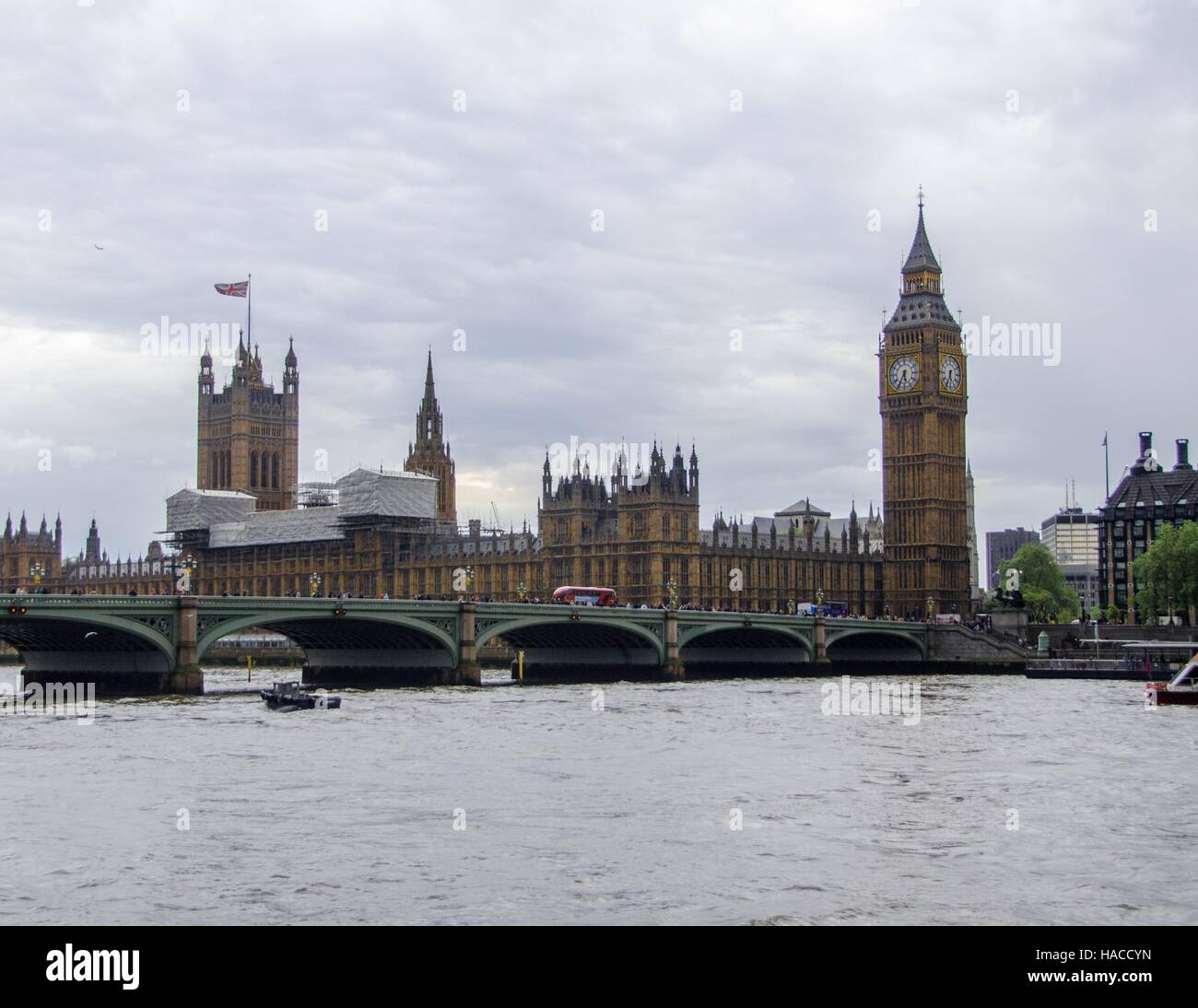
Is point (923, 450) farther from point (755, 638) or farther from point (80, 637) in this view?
point (80, 637)

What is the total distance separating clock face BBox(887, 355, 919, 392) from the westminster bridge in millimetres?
39558

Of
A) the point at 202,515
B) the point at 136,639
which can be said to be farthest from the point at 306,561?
the point at 136,639

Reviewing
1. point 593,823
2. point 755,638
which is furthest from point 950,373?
point 593,823

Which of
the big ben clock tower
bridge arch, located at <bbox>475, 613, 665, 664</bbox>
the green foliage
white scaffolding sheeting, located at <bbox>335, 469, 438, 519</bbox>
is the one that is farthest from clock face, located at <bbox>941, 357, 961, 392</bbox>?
bridge arch, located at <bbox>475, 613, 665, 664</bbox>

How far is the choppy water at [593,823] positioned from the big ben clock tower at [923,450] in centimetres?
10141

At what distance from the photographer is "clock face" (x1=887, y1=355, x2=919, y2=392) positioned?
160 m

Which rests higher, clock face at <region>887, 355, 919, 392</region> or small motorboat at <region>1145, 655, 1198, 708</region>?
clock face at <region>887, 355, 919, 392</region>

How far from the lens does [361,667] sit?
9188cm

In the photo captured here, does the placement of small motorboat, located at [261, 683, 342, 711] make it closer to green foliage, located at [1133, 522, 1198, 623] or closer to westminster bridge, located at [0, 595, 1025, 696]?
westminster bridge, located at [0, 595, 1025, 696]

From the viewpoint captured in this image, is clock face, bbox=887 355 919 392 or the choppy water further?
clock face, bbox=887 355 919 392

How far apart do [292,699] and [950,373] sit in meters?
109

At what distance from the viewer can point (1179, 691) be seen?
72500 millimetres

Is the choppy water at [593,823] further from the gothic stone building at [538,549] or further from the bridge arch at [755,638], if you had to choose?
the gothic stone building at [538,549]
